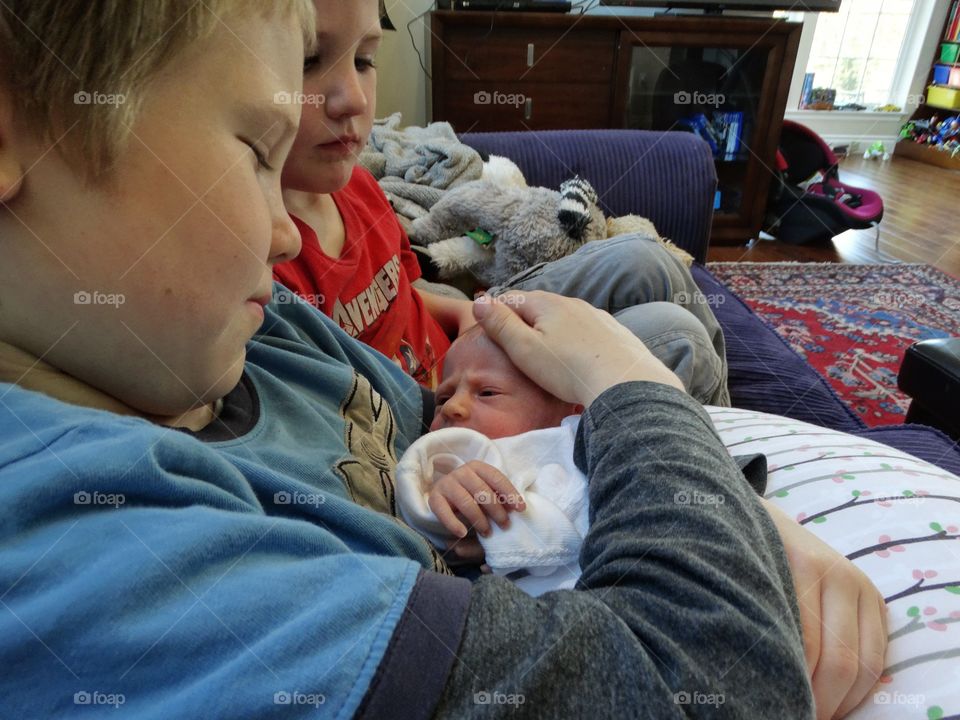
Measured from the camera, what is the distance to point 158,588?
0.29 metres

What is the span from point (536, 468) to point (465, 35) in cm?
255

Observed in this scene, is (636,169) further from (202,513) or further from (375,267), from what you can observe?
(202,513)

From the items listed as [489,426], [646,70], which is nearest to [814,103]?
[646,70]

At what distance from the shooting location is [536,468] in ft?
2.37

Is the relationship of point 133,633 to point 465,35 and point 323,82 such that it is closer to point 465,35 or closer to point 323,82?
point 323,82

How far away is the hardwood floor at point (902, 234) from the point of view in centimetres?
324

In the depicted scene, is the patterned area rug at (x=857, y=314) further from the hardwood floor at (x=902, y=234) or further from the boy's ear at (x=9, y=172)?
the boy's ear at (x=9, y=172)

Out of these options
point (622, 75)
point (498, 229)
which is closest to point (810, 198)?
point (622, 75)

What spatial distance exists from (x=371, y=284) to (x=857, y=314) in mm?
2370

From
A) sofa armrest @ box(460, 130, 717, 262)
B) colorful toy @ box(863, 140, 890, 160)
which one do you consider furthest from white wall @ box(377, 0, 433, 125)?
colorful toy @ box(863, 140, 890, 160)

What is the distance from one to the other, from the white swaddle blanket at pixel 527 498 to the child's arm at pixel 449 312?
50 cm

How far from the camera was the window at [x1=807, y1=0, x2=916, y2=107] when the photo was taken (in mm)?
5242

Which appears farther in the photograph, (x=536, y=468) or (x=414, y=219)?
(x=414, y=219)

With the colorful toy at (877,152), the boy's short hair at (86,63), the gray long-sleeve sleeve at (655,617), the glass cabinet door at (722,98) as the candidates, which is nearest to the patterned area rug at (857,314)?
the glass cabinet door at (722,98)
